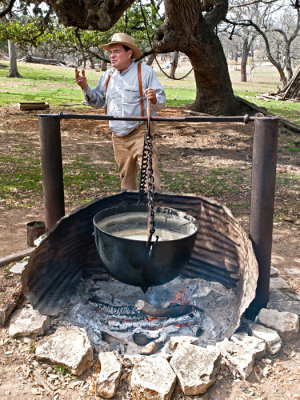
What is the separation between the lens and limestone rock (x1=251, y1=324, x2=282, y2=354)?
9.21 ft

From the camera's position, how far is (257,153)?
2984 mm

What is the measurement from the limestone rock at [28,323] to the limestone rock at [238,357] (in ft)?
3.80

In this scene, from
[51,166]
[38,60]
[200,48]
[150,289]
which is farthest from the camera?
[38,60]

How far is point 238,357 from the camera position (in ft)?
8.78

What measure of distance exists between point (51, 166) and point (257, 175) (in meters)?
1.51

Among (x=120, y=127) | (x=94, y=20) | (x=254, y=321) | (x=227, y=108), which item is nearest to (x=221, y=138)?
(x=227, y=108)

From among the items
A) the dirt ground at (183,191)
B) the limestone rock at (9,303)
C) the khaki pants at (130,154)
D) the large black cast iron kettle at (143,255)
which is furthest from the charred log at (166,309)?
the khaki pants at (130,154)

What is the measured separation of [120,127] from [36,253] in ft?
6.64

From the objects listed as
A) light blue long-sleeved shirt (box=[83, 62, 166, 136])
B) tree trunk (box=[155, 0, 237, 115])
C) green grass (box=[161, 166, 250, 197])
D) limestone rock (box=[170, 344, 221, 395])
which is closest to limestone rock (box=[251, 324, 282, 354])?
limestone rock (box=[170, 344, 221, 395])

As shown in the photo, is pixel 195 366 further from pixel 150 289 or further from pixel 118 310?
pixel 150 289

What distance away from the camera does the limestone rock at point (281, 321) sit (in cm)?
294

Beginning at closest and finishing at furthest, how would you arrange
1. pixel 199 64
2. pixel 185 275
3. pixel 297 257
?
1. pixel 185 275
2. pixel 297 257
3. pixel 199 64

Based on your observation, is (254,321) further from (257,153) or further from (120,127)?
(120,127)

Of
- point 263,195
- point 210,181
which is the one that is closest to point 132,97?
point 263,195
